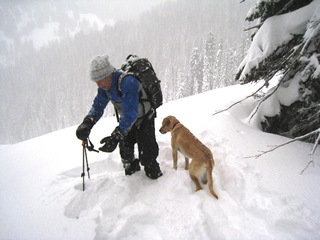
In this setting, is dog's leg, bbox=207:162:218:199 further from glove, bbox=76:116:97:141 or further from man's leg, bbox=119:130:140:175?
glove, bbox=76:116:97:141

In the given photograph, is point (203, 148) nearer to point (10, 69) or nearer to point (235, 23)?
point (235, 23)

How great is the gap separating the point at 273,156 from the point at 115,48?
130 metres

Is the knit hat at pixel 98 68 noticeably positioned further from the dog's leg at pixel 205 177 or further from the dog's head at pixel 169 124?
the dog's leg at pixel 205 177

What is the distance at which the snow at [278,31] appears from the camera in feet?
11.5

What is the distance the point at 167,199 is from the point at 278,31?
493 centimetres

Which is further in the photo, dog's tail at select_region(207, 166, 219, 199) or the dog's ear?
the dog's ear

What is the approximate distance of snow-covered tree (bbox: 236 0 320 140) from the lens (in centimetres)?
342

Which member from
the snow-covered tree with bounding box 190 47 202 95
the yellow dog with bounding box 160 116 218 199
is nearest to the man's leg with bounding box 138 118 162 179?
the yellow dog with bounding box 160 116 218 199

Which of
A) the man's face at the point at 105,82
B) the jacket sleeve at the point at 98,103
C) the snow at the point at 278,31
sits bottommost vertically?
the jacket sleeve at the point at 98,103

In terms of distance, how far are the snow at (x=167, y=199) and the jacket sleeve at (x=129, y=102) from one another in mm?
1295

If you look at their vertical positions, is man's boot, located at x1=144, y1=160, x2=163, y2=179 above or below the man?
below

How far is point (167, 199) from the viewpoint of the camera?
2607mm

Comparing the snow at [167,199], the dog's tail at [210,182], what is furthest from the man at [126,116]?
the dog's tail at [210,182]

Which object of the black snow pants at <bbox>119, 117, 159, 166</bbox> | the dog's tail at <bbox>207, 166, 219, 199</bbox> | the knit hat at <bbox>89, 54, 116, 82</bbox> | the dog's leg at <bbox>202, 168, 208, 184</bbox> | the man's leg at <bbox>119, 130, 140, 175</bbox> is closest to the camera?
the knit hat at <bbox>89, 54, 116, 82</bbox>
